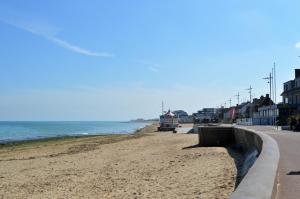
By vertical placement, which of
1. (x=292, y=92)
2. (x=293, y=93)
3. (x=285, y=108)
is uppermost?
(x=292, y=92)

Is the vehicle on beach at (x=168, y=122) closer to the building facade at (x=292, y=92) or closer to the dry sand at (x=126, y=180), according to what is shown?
the building facade at (x=292, y=92)

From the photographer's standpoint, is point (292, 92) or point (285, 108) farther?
point (292, 92)

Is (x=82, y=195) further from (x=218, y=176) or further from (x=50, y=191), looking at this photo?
(x=218, y=176)

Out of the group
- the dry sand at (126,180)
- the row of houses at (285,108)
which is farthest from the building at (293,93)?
the dry sand at (126,180)

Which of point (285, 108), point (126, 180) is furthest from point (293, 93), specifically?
point (126, 180)

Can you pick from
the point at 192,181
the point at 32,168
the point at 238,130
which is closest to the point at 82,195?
the point at 192,181

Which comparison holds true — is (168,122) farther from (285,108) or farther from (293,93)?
(293,93)

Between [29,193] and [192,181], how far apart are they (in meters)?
5.82

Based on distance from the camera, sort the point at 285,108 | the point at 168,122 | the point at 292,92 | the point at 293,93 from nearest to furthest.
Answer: the point at 285,108 → the point at 293,93 → the point at 292,92 → the point at 168,122

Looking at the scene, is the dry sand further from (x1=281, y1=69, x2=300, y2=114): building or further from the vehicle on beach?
the vehicle on beach

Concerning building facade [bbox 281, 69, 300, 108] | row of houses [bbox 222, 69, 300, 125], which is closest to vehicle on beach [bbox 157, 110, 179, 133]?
row of houses [bbox 222, 69, 300, 125]

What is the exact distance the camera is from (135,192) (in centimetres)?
1661

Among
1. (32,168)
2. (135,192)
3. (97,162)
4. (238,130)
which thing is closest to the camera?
(135,192)

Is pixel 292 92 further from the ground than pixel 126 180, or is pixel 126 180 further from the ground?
pixel 292 92
